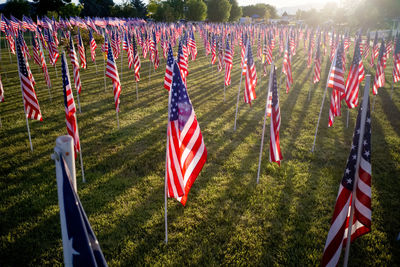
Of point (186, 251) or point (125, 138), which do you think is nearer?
point (186, 251)

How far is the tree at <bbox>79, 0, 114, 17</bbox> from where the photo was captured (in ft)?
269

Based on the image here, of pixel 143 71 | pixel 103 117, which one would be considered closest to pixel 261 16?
pixel 143 71

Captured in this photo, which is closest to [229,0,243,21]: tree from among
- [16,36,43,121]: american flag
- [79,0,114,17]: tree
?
[79,0,114,17]: tree

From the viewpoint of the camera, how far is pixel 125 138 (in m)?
10.5

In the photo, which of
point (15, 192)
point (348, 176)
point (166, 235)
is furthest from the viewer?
point (15, 192)

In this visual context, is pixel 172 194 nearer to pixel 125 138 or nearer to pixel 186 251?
pixel 186 251

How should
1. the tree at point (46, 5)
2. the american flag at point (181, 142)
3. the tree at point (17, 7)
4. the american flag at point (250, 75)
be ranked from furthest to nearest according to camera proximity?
the tree at point (46, 5) < the tree at point (17, 7) < the american flag at point (250, 75) < the american flag at point (181, 142)

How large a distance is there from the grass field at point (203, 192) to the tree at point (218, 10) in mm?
81397

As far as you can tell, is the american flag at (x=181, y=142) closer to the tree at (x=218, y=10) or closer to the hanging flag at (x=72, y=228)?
the hanging flag at (x=72, y=228)

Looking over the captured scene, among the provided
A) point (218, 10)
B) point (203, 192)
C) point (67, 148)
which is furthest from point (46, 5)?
point (67, 148)

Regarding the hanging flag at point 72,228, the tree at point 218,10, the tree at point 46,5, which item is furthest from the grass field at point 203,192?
the tree at point 218,10

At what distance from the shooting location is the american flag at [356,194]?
12.4 ft

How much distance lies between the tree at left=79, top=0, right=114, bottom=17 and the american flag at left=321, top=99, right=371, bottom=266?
3760 inches

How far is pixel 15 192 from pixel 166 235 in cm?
479
